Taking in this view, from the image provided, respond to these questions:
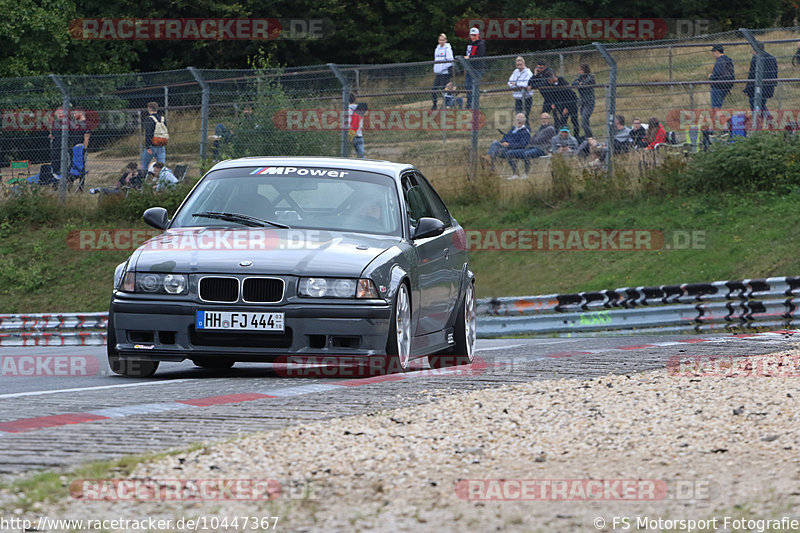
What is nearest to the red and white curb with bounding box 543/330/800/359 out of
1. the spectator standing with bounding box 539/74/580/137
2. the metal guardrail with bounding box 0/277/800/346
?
the metal guardrail with bounding box 0/277/800/346

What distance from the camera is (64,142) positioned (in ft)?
84.4

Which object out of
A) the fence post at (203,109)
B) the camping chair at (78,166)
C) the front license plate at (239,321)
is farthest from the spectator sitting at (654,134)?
the front license plate at (239,321)

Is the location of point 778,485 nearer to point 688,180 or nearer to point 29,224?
point 688,180

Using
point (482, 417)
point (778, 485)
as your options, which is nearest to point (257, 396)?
point (482, 417)

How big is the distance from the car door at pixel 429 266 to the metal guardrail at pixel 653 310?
22.8 feet

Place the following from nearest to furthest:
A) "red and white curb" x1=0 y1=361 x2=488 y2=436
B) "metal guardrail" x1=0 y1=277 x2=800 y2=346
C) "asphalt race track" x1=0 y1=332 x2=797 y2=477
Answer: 1. "asphalt race track" x1=0 y1=332 x2=797 y2=477
2. "red and white curb" x1=0 y1=361 x2=488 y2=436
3. "metal guardrail" x1=0 y1=277 x2=800 y2=346

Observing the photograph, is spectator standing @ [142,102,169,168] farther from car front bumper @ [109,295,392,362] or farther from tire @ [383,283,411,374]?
tire @ [383,283,411,374]

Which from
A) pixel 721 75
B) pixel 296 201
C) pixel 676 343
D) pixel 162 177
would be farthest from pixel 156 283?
pixel 162 177

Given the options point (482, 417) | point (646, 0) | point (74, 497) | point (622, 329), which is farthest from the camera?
point (646, 0)

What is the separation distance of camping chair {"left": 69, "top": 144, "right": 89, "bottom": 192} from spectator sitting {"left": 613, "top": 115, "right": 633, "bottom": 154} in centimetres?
1028

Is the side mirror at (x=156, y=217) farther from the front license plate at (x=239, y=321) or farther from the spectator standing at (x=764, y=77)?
the spectator standing at (x=764, y=77)

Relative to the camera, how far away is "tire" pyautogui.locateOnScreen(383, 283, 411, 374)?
9164 millimetres

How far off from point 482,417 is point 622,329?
11.4 meters

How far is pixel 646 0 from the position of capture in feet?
166
